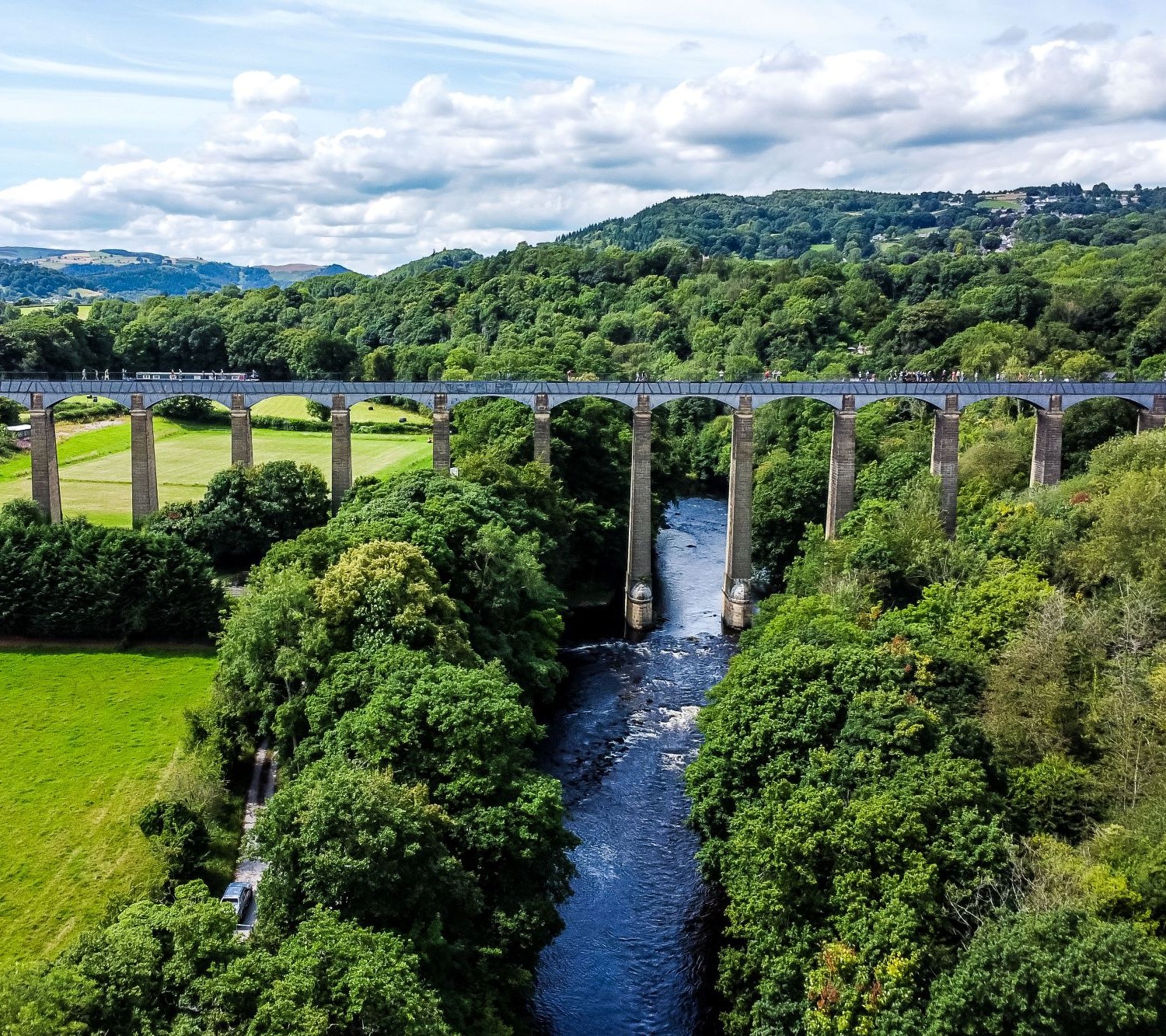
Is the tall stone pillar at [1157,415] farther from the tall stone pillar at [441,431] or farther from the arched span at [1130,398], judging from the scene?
the tall stone pillar at [441,431]

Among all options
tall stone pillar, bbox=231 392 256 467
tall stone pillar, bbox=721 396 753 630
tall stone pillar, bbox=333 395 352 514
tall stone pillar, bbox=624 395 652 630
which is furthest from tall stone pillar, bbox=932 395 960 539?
tall stone pillar, bbox=231 392 256 467

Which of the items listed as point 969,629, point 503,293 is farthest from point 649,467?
point 503,293

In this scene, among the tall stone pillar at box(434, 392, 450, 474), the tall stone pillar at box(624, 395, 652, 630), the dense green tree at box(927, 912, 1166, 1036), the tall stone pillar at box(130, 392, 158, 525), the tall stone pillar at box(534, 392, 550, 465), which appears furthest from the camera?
the tall stone pillar at box(434, 392, 450, 474)

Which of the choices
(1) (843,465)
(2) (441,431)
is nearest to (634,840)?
(2) (441,431)

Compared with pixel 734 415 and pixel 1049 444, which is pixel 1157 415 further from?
pixel 734 415

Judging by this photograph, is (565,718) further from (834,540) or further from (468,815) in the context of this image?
(468,815)

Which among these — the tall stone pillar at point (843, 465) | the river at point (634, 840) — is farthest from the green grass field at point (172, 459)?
the tall stone pillar at point (843, 465)

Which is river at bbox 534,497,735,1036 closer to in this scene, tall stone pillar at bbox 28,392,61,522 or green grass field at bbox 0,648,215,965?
green grass field at bbox 0,648,215,965
